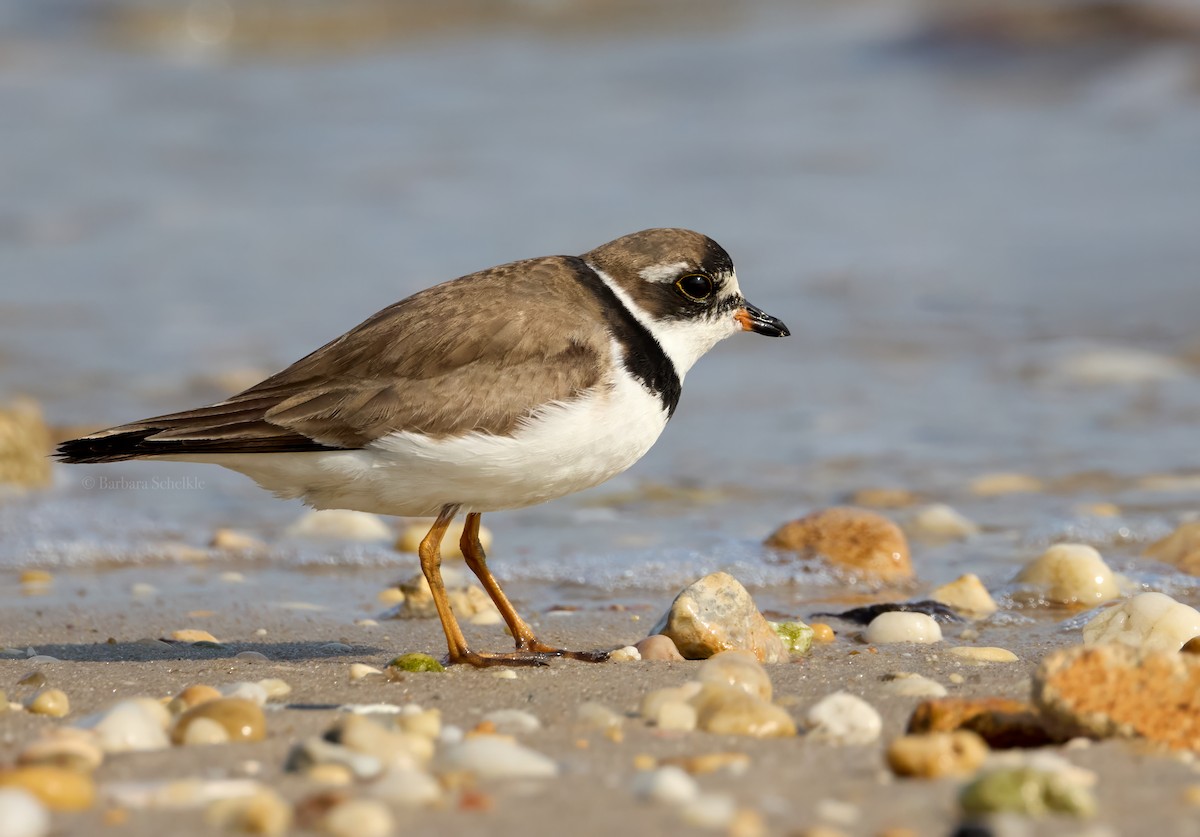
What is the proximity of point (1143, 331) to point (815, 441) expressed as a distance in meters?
3.46

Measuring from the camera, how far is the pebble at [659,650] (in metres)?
4.80

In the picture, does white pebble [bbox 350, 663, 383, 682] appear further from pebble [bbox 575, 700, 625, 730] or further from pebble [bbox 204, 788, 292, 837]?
pebble [bbox 204, 788, 292, 837]

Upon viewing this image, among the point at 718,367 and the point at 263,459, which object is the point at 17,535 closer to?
the point at 263,459

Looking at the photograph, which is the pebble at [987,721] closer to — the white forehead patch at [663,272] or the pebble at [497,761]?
the pebble at [497,761]

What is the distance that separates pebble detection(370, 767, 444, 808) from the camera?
3062 millimetres

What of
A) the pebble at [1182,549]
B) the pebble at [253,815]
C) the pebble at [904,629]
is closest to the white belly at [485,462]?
the pebble at [904,629]

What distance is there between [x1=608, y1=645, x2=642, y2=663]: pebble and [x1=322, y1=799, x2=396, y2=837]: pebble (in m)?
1.92

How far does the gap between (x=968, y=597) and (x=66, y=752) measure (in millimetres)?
3468

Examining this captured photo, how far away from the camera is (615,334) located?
16.6 ft

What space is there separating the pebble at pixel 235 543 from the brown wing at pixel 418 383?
5.85 feet

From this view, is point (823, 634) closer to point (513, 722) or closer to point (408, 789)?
point (513, 722)

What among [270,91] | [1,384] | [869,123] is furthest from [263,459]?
[270,91]

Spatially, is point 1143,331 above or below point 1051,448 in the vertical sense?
above

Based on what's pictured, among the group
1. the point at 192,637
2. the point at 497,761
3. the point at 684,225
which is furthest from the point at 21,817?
the point at 684,225
